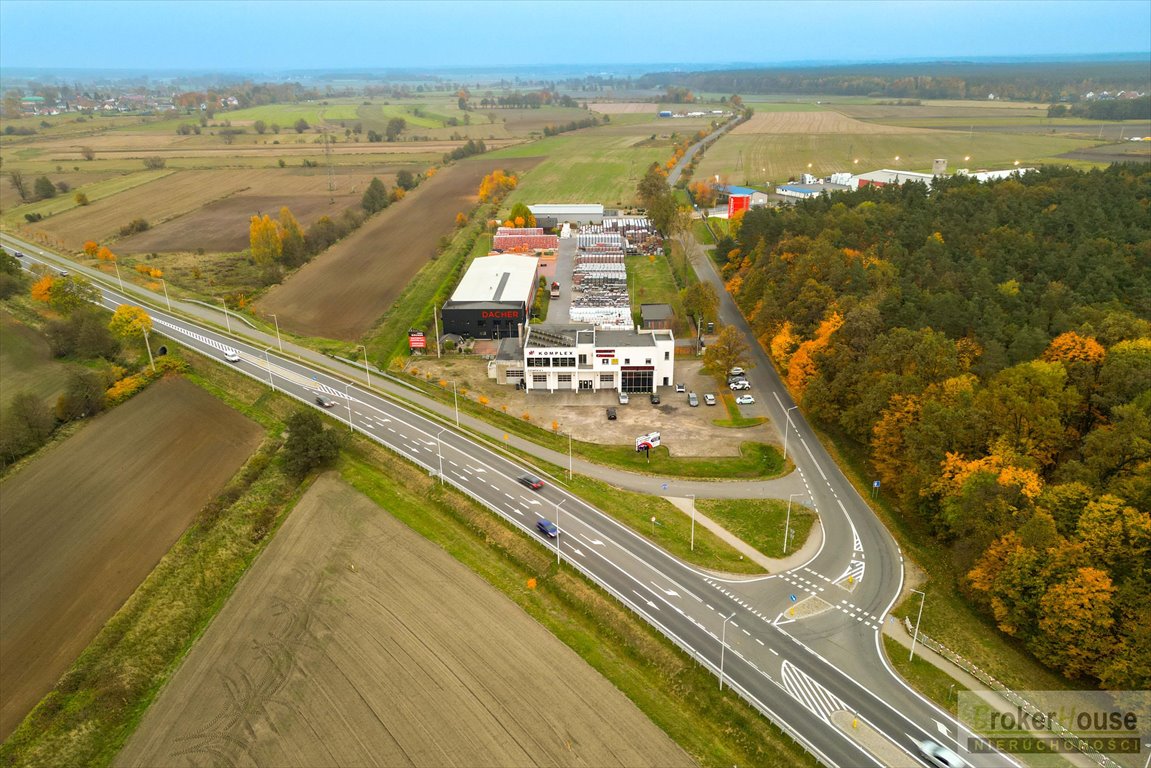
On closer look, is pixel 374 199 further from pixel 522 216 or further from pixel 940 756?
pixel 940 756

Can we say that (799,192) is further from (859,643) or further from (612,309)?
(859,643)

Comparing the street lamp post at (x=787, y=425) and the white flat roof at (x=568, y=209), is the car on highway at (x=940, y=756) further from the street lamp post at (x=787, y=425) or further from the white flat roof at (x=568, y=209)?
the white flat roof at (x=568, y=209)

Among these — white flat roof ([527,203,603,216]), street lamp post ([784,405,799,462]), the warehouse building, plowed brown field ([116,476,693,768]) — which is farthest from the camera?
white flat roof ([527,203,603,216])

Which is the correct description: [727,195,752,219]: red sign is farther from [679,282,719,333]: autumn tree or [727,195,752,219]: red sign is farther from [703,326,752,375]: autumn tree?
[703,326,752,375]: autumn tree

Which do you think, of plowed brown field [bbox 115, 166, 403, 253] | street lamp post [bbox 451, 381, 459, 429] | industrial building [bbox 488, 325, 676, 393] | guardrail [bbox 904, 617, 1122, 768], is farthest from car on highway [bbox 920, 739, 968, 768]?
plowed brown field [bbox 115, 166, 403, 253]

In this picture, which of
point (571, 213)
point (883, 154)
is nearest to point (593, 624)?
point (571, 213)

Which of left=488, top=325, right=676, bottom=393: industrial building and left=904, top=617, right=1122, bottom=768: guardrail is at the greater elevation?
left=488, top=325, right=676, bottom=393: industrial building
